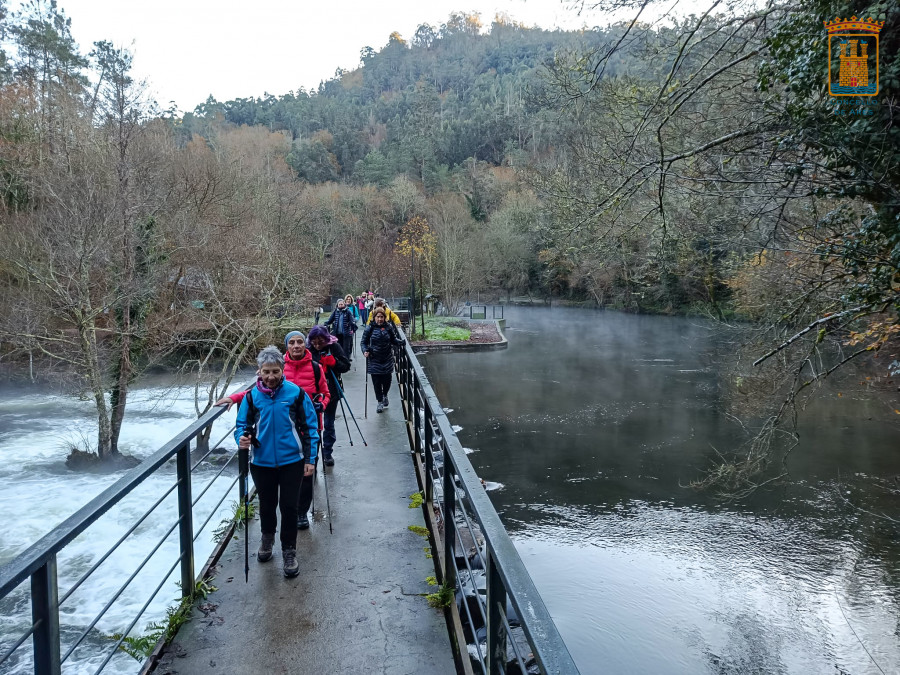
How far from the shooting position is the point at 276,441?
4.10 metres

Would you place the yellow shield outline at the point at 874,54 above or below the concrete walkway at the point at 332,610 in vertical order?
above

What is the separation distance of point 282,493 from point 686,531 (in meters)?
9.98

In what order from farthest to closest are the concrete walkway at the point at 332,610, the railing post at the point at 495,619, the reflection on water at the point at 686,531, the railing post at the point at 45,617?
the reflection on water at the point at 686,531 < the concrete walkway at the point at 332,610 < the railing post at the point at 495,619 < the railing post at the point at 45,617

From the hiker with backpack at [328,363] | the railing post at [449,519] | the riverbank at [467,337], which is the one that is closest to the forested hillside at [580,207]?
the hiker with backpack at [328,363]

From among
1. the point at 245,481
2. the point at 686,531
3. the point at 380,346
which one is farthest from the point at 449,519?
the point at 686,531

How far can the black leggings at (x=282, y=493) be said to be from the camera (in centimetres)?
415

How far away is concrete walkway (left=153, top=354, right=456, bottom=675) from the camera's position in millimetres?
3188

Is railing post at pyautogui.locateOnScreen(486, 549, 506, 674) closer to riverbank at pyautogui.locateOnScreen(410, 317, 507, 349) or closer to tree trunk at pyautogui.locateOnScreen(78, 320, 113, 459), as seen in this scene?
tree trunk at pyautogui.locateOnScreen(78, 320, 113, 459)

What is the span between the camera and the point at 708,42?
27.6 feet

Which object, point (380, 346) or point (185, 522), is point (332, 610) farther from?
point (380, 346)

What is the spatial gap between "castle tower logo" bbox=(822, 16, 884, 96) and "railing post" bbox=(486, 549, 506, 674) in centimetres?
605

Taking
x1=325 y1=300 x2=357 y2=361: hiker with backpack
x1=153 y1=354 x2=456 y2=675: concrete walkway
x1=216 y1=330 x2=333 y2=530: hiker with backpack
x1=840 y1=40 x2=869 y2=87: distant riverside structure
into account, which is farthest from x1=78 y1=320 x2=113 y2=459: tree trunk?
x1=840 y1=40 x2=869 y2=87: distant riverside structure

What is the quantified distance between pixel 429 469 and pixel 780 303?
6500mm

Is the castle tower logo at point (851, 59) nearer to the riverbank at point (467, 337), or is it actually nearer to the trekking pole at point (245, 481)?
the trekking pole at point (245, 481)
